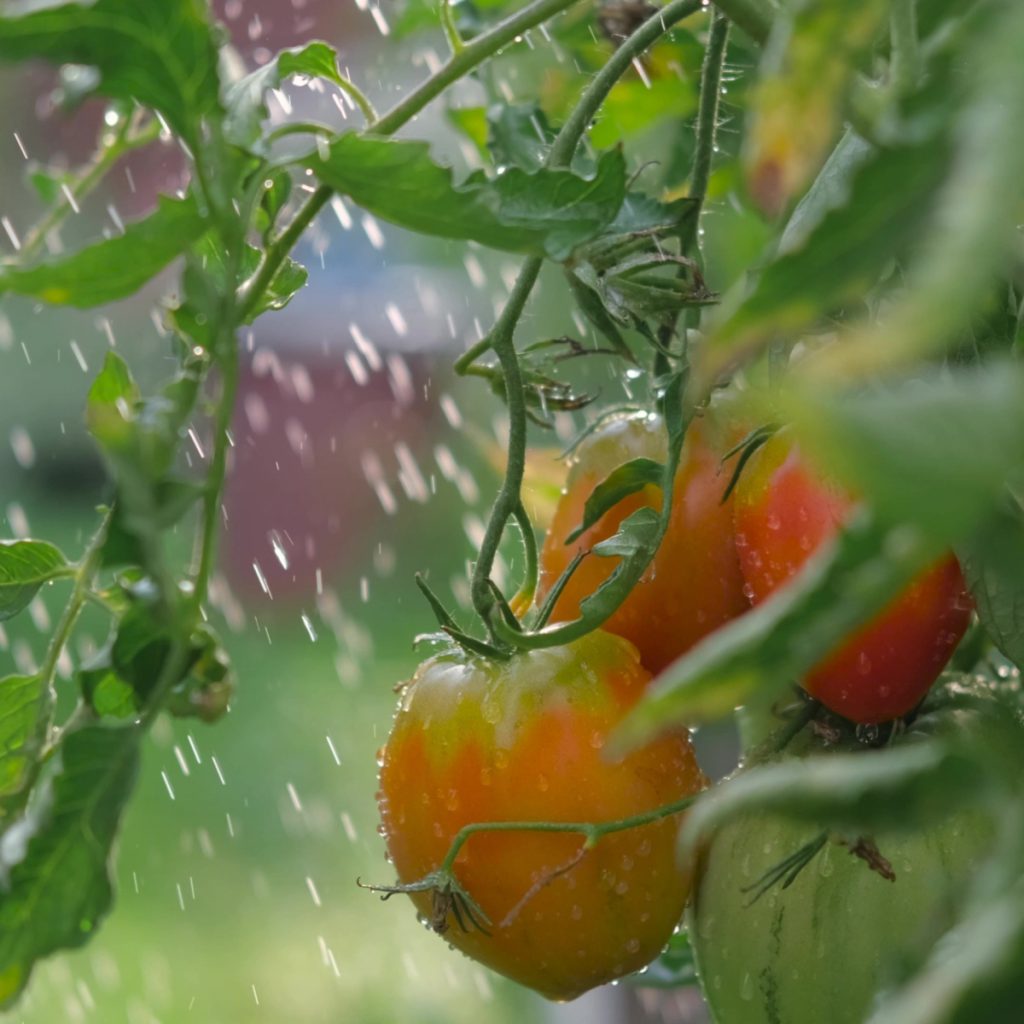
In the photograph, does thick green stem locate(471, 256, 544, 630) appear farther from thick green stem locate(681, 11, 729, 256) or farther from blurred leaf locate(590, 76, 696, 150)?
blurred leaf locate(590, 76, 696, 150)

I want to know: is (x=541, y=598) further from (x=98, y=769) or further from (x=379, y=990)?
(x=379, y=990)

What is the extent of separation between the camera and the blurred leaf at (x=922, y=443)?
5.4 inches

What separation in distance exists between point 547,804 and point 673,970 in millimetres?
281

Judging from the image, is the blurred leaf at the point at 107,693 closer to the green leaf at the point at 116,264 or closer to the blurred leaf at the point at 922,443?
the green leaf at the point at 116,264

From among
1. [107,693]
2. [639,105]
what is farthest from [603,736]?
[639,105]

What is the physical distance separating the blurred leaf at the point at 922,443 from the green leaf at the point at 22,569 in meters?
0.31

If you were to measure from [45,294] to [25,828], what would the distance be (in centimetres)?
11

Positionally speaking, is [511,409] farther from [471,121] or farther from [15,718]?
[471,121]

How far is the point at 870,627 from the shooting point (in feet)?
1.29

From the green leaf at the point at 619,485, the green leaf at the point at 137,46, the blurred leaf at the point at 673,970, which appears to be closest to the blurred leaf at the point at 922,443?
the green leaf at the point at 137,46

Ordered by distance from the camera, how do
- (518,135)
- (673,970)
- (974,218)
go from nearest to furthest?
(974,218), (518,135), (673,970)

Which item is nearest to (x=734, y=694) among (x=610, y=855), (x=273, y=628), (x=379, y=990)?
(x=610, y=855)

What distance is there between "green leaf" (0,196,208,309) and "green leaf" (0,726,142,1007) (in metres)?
0.09

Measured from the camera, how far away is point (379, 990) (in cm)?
251
